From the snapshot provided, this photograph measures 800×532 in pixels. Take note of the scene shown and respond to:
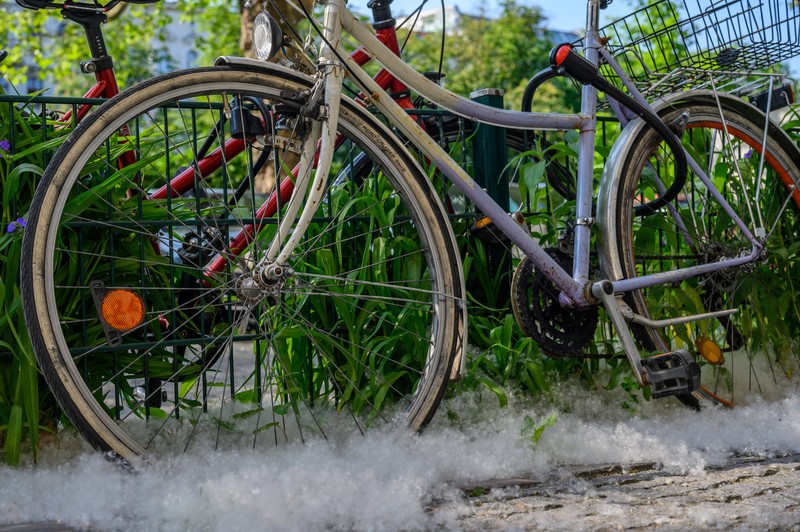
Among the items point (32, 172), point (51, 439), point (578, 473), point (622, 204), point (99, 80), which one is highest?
point (99, 80)

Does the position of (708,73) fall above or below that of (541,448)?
above

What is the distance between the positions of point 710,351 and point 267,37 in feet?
6.20

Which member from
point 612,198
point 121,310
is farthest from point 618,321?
point 121,310

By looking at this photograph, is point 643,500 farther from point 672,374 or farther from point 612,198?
point 612,198

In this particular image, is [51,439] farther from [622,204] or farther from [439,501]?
[622,204]

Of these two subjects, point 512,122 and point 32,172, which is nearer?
point 32,172

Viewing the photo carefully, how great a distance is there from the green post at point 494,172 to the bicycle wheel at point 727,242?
1.59ft

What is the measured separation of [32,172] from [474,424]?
5.14 feet

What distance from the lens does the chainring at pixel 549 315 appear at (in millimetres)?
2727

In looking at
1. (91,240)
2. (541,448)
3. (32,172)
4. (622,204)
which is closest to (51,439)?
(91,240)

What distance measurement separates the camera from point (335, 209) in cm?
296

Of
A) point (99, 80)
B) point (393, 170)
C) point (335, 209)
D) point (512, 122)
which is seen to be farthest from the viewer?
point (99, 80)

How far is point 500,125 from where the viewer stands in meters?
2.69

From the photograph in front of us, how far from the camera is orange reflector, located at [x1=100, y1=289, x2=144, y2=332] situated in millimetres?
A: 2320
